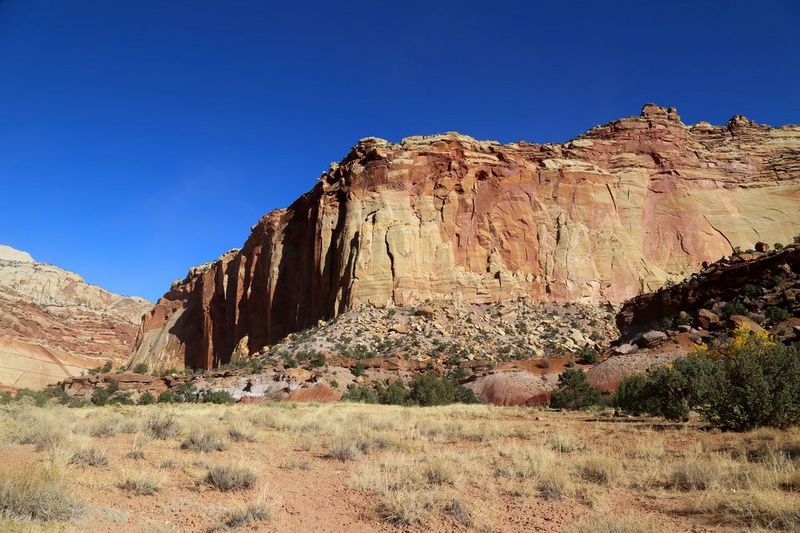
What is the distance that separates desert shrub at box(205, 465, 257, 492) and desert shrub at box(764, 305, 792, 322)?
19.8m

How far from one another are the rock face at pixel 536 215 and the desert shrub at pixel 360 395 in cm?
1607

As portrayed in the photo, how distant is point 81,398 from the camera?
3152 cm

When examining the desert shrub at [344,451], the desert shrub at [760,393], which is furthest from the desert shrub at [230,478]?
the desert shrub at [760,393]

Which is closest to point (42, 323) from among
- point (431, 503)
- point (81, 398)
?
point (81, 398)

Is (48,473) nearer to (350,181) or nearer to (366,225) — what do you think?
(366,225)

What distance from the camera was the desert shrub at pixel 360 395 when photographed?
2697 centimetres

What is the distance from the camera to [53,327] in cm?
7281

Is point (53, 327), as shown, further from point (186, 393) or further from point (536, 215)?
point (536, 215)

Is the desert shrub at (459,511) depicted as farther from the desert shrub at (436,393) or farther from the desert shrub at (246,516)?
the desert shrub at (436,393)

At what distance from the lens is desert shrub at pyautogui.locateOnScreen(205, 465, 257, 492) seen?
6449mm

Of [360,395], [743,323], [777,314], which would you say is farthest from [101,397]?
[777,314]

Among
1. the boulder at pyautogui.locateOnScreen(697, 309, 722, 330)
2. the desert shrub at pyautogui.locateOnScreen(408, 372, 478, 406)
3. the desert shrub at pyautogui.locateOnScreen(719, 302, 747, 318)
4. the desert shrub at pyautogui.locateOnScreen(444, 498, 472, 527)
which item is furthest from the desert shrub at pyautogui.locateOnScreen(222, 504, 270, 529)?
the desert shrub at pyautogui.locateOnScreen(719, 302, 747, 318)

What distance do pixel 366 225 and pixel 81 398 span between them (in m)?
25.5

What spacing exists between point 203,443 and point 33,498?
15.6 feet
